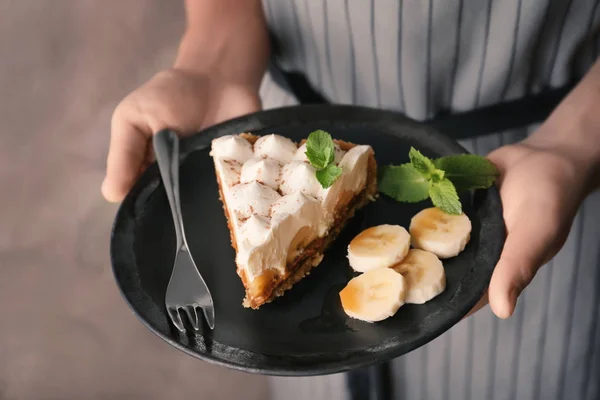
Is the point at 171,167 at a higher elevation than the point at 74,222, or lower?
higher

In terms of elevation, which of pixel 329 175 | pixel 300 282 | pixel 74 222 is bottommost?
pixel 74 222

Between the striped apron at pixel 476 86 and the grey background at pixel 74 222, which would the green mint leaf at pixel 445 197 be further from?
the grey background at pixel 74 222

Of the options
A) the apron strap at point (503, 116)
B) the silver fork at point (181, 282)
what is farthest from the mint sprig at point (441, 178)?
the silver fork at point (181, 282)

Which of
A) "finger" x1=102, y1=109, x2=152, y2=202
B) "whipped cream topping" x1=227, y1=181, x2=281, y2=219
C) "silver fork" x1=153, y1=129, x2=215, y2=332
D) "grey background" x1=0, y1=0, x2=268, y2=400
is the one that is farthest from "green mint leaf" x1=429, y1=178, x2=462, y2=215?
"grey background" x1=0, y1=0, x2=268, y2=400

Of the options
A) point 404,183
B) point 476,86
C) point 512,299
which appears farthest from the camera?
point 476,86

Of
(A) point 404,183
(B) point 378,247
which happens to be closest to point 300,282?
(B) point 378,247

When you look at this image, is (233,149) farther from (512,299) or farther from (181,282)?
(512,299)

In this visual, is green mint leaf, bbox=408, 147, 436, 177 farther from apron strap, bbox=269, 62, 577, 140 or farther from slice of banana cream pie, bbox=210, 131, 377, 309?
apron strap, bbox=269, 62, 577, 140
